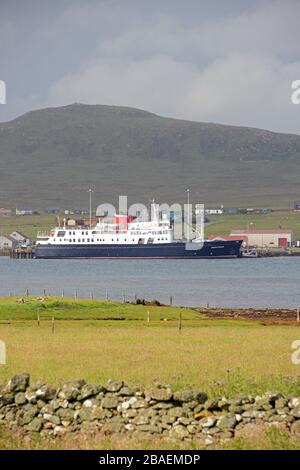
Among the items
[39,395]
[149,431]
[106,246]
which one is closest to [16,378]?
[39,395]

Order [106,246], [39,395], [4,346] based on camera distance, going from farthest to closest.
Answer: [106,246], [4,346], [39,395]

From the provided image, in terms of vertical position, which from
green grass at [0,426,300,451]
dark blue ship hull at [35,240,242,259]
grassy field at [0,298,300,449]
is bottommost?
green grass at [0,426,300,451]

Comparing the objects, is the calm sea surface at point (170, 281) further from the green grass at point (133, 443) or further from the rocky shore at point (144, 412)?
the green grass at point (133, 443)

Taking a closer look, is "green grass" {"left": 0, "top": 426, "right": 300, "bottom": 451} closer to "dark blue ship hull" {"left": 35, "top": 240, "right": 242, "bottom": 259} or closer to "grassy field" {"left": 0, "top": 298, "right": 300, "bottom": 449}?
"grassy field" {"left": 0, "top": 298, "right": 300, "bottom": 449}

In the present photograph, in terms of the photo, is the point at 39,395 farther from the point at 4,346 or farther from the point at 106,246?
the point at 106,246

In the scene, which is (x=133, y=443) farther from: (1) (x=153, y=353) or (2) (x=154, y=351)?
(2) (x=154, y=351)

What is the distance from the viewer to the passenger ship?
583 ft

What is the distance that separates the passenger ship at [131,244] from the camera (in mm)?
177750

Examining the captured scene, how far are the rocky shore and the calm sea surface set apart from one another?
56038mm

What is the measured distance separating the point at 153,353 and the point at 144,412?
495 inches

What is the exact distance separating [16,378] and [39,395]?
2.80ft

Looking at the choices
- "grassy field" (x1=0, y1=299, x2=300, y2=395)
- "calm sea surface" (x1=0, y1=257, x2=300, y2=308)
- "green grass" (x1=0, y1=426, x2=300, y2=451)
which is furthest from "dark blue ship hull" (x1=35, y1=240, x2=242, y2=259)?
"green grass" (x1=0, y1=426, x2=300, y2=451)

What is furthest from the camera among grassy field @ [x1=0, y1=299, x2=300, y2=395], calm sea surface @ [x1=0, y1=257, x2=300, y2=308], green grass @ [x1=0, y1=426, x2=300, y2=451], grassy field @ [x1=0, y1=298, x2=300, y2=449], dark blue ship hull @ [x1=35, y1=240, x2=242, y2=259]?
dark blue ship hull @ [x1=35, y1=240, x2=242, y2=259]
